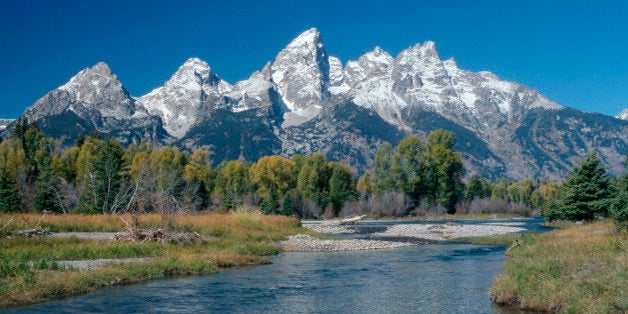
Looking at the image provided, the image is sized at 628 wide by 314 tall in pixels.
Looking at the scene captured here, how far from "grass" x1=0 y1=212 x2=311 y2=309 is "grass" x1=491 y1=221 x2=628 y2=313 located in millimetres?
16434

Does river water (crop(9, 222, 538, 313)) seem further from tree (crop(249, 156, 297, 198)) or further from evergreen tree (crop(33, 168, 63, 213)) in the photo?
tree (crop(249, 156, 297, 198))

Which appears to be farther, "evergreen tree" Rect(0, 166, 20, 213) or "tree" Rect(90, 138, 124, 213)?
"tree" Rect(90, 138, 124, 213)

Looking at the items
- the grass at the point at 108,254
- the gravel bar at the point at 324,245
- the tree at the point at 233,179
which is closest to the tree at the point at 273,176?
the tree at the point at 233,179

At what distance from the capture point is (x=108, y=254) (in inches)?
1207

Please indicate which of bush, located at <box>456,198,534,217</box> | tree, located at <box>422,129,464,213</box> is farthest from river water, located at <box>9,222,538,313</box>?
bush, located at <box>456,198,534,217</box>

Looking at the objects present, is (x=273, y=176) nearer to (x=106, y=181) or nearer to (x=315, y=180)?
(x=315, y=180)

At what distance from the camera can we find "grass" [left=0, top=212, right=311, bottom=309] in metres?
21.7

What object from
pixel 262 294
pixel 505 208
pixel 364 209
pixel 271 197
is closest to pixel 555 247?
pixel 262 294

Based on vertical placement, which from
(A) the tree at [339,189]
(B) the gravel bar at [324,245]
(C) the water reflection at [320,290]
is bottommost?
(C) the water reflection at [320,290]

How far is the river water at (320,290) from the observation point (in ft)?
66.2

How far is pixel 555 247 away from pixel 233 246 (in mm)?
21120

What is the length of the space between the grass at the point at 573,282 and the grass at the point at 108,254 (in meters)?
16.4

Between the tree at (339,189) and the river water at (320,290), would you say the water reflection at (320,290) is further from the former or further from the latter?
the tree at (339,189)

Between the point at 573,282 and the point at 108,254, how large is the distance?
80.2ft
